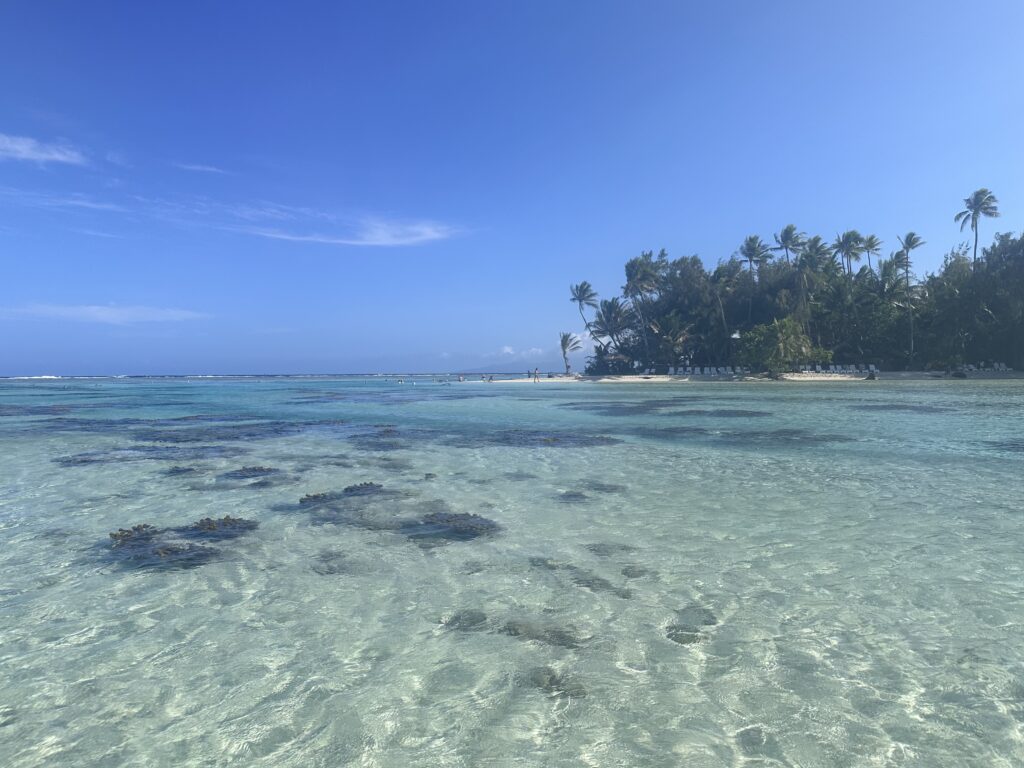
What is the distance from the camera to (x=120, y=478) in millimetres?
14172

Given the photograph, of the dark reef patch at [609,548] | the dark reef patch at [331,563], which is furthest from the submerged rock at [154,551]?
the dark reef patch at [609,548]

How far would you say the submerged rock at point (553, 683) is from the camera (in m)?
4.50

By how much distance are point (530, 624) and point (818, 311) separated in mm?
83028

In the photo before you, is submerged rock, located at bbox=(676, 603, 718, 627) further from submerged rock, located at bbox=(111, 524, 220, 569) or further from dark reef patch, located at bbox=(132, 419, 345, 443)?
dark reef patch, located at bbox=(132, 419, 345, 443)

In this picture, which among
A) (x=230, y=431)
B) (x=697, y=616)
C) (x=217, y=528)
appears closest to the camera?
(x=697, y=616)

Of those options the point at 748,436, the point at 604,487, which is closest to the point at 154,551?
the point at 604,487

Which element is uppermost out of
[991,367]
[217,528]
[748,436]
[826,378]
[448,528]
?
[991,367]

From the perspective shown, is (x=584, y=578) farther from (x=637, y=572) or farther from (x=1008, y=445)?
(x=1008, y=445)

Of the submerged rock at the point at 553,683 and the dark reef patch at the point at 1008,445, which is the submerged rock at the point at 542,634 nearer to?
the submerged rock at the point at 553,683

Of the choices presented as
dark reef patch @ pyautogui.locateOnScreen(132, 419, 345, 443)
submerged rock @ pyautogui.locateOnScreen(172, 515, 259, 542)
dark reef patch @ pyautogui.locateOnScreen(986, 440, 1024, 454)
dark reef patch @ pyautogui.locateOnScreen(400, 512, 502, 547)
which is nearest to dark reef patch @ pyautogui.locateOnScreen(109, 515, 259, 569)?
submerged rock @ pyautogui.locateOnScreen(172, 515, 259, 542)

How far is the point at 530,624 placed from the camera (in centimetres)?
576

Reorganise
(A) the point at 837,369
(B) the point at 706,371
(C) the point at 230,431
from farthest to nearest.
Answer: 1. (B) the point at 706,371
2. (A) the point at 837,369
3. (C) the point at 230,431

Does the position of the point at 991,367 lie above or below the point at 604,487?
above

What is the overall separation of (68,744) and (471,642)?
3.10 metres
